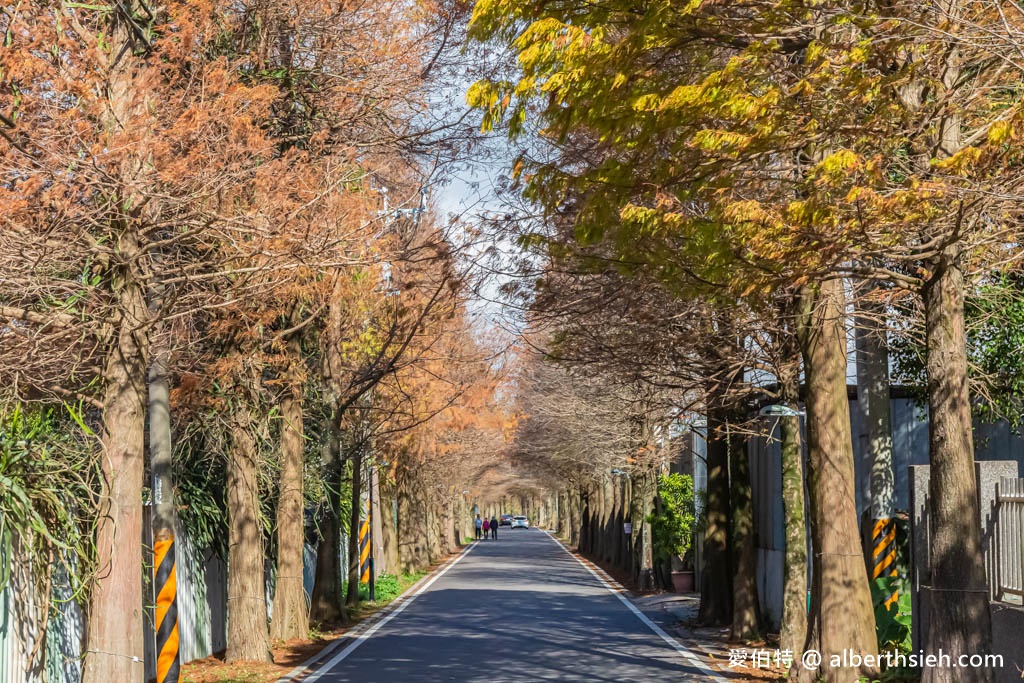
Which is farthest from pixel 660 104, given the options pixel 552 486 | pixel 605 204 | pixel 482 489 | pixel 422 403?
pixel 482 489

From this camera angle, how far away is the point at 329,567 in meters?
24.3

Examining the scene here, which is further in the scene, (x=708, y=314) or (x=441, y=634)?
(x=441, y=634)

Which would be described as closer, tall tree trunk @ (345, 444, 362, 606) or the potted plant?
tall tree trunk @ (345, 444, 362, 606)

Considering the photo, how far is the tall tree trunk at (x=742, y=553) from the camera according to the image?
803 inches

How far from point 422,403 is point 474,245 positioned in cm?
2000

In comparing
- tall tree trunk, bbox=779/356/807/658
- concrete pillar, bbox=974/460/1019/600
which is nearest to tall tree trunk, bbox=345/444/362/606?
tall tree trunk, bbox=779/356/807/658

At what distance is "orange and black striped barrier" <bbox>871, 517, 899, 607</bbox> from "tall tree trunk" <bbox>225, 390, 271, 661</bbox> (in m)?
8.58

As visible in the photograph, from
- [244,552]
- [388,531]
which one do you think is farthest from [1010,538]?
[388,531]

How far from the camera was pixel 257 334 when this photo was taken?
16.8 meters

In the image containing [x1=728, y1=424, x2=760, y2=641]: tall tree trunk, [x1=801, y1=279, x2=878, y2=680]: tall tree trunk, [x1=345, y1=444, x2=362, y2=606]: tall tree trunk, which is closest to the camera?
[x1=801, y1=279, x2=878, y2=680]: tall tree trunk

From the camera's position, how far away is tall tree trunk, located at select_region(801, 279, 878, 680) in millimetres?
13984

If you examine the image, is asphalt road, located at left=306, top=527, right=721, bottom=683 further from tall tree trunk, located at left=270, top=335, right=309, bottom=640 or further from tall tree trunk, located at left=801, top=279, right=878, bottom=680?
tall tree trunk, located at left=801, top=279, right=878, bottom=680

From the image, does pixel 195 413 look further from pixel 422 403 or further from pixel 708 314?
pixel 422 403

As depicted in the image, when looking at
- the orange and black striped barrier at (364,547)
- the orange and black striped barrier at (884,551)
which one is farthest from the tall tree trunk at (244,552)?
the orange and black striped barrier at (364,547)
